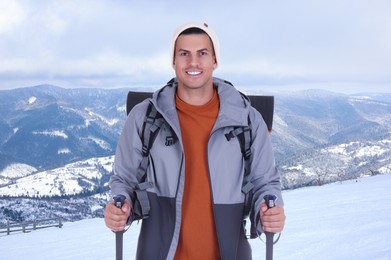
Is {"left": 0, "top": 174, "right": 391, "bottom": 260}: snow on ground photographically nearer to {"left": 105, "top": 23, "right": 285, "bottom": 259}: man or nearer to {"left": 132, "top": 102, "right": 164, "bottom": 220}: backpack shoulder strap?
{"left": 105, "top": 23, "right": 285, "bottom": 259}: man

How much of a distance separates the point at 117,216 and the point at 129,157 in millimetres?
459

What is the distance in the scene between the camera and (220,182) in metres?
3.06

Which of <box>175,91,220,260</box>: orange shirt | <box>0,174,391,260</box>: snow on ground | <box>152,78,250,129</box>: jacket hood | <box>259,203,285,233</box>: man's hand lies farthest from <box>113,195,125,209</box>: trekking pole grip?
<box>0,174,391,260</box>: snow on ground

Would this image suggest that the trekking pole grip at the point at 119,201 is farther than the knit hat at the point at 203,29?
No

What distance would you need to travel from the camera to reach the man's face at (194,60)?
10.5 ft

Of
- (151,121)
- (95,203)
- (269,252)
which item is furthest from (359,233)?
(95,203)

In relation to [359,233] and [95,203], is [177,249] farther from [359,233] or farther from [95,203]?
[95,203]

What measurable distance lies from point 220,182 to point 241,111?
548mm

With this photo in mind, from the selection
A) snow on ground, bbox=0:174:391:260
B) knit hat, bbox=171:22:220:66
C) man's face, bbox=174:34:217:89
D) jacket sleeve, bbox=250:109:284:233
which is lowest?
snow on ground, bbox=0:174:391:260

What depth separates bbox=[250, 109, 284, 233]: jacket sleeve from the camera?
311 cm

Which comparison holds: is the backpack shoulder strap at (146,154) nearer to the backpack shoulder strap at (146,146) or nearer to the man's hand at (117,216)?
the backpack shoulder strap at (146,146)

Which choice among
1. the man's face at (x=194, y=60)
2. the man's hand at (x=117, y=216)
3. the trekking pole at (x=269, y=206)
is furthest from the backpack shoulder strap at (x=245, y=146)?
the man's hand at (x=117, y=216)

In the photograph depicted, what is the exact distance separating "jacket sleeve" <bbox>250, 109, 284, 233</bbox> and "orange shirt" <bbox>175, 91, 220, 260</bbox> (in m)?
0.33

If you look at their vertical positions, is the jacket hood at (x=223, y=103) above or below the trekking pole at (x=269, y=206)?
above
